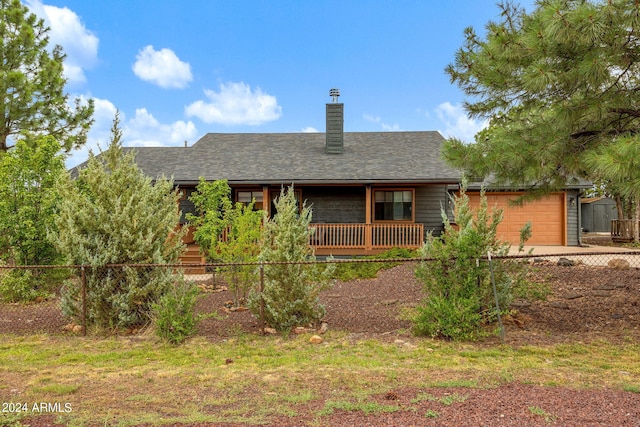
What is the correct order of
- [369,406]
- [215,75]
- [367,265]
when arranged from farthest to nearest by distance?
1. [215,75]
2. [367,265]
3. [369,406]

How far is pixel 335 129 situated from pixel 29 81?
12769mm

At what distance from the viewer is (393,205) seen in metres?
15.1

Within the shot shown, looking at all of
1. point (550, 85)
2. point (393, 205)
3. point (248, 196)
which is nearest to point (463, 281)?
point (550, 85)

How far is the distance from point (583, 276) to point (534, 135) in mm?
5083

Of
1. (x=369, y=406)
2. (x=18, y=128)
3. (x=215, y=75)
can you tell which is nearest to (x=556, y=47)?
(x=369, y=406)

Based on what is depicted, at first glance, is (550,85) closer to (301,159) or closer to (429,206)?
(429,206)

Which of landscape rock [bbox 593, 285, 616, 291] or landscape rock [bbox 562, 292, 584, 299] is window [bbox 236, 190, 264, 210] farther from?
landscape rock [bbox 593, 285, 616, 291]

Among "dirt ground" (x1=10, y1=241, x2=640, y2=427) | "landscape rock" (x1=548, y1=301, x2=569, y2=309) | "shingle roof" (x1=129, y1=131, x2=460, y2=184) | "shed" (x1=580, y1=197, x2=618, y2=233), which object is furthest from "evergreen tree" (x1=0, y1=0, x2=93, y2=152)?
"shed" (x1=580, y1=197, x2=618, y2=233)

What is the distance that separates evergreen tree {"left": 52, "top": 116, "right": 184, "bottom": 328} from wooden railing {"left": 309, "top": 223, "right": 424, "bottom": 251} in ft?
24.8

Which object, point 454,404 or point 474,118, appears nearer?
point 454,404

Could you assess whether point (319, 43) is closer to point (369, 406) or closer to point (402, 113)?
point (402, 113)

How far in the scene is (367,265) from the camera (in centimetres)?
1204

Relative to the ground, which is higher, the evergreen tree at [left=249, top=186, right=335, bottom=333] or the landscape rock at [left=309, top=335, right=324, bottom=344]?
the evergreen tree at [left=249, top=186, right=335, bottom=333]

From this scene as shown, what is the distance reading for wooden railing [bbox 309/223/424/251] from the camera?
13.6 meters
